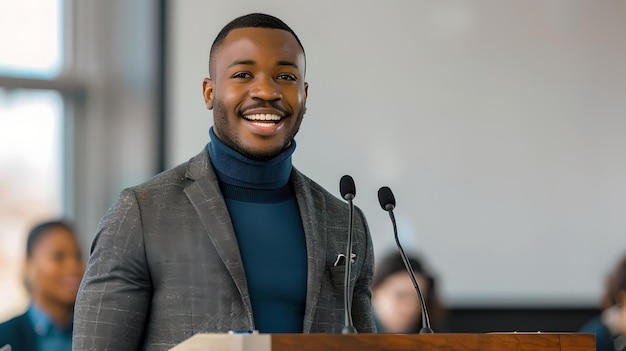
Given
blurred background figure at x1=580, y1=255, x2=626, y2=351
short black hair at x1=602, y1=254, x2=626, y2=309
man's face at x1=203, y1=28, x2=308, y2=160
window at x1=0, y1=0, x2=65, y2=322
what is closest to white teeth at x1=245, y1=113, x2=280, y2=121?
man's face at x1=203, y1=28, x2=308, y2=160

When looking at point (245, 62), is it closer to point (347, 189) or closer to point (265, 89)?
point (265, 89)

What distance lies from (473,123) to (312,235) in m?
3.23

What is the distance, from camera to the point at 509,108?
5555mm

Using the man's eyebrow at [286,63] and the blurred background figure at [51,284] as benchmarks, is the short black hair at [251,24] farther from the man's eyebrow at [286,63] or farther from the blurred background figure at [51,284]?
the blurred background figure at [51,284]

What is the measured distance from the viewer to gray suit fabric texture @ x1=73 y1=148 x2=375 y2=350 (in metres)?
2.21

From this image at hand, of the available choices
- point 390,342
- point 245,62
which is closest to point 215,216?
point 245,62

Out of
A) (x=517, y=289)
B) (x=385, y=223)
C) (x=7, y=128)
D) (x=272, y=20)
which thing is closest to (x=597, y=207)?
Result: (x=517, y=289)

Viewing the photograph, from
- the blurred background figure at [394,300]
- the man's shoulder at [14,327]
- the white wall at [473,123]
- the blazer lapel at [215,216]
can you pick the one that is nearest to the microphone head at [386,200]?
the blazer lapel at [215,216]

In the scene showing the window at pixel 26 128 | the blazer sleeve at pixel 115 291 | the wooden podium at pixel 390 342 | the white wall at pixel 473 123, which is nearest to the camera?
the wooden podium at pixel 390 342

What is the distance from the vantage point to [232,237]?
2275 mm

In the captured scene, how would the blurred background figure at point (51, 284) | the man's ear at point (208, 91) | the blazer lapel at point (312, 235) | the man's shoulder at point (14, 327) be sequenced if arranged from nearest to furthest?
the blazer lapel at point (312, 235)
the man's ear at point (208, 91)
the man's shoulder at point (14, 327)
the blurred background figure at point (51, 284)

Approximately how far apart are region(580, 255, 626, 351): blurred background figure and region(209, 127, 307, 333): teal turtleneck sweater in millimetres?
2470

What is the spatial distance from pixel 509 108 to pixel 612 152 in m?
0.55

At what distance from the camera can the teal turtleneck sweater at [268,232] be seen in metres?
2.28
